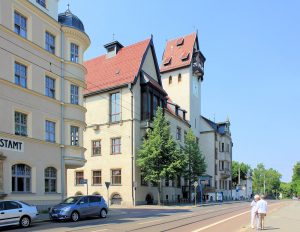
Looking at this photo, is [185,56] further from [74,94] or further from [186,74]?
[74,94]

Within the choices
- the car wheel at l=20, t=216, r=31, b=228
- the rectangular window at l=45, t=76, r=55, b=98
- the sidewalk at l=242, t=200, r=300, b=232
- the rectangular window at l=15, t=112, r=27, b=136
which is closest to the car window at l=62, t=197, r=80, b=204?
→ the car wheel at l=20, t=216, r=31, b=228

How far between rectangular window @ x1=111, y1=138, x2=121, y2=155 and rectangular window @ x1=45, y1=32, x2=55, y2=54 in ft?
59.7

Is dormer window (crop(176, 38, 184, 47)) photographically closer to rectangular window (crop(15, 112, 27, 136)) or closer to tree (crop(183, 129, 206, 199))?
tree (crop(183, 129, 206, 199))

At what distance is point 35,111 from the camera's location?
2784 cm

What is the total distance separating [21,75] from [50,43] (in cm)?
420

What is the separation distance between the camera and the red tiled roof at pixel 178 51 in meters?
66.8

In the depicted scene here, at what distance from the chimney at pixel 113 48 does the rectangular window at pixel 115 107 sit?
872 cm

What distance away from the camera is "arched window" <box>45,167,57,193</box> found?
2874 cm

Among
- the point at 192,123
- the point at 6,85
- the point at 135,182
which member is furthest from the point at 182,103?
the point at 6,85

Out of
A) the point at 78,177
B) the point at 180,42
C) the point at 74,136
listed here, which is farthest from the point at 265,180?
the point at 74,136

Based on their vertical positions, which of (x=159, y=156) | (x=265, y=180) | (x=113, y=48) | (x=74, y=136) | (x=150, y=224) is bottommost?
(x=265, y=180)

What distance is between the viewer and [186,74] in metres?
65.5

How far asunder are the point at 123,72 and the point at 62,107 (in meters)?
18.3

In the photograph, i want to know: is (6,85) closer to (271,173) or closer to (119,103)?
(119,103)
